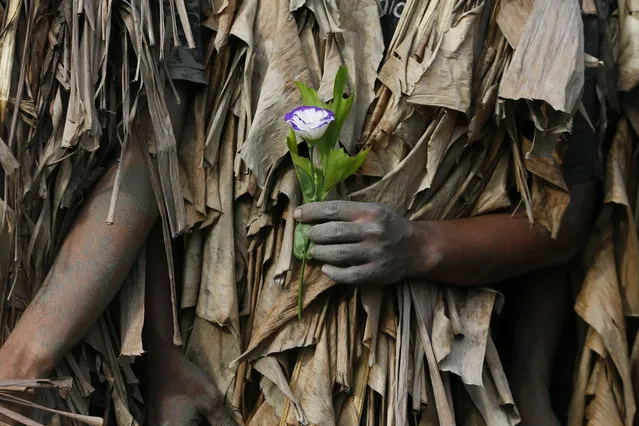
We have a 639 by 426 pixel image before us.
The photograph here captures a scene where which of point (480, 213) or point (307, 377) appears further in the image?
point (480, 213)

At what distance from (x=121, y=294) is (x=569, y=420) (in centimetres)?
79

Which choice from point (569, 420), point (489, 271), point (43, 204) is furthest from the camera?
point (569, 420)

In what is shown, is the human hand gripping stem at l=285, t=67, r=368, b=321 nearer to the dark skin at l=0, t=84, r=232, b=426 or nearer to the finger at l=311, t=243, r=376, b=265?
the finger at l=311, t=243, r=376, b=265

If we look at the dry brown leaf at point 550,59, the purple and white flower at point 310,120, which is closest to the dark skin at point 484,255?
the purple and white flower at point 310,120

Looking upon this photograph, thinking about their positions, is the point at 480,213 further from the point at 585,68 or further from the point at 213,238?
the point at 213,238

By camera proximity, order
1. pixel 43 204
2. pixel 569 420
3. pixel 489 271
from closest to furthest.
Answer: pixel 43 204 → pixel 489 271 → pixel 569 420

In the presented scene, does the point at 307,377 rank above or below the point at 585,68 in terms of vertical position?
below

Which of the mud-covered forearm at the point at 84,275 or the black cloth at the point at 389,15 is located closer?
the mud-covered forearm at the point at 84,275

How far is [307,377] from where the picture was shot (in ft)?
5.93

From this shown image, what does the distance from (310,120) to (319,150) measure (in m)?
0.07

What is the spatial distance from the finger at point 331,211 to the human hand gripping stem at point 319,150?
18 mm

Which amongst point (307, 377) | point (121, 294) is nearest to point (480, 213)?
point (307, 377)

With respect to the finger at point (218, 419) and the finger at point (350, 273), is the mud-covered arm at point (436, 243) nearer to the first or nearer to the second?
the finger at point (350, 273)

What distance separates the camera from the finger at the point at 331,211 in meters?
1.76
